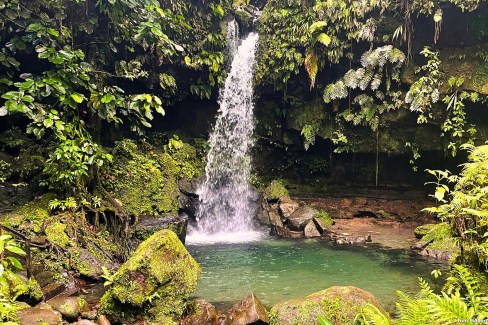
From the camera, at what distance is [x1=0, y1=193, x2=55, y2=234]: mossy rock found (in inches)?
250

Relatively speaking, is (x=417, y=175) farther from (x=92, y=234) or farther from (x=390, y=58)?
(x=92, y=234)

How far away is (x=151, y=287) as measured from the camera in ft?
15.2

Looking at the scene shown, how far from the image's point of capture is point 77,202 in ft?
24.3

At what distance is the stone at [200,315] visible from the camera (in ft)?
15.5

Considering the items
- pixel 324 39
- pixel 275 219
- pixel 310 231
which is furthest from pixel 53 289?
pixel 324 39

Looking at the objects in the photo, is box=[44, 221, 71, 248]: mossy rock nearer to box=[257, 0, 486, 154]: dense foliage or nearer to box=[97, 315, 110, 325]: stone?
box=[97, 315, 110, 325]: stone

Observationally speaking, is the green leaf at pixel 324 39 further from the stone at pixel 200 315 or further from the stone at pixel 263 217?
the stone at pixel 200 315

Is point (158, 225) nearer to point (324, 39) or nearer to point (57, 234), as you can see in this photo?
point (57, 234)

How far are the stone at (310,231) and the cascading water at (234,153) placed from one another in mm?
2083

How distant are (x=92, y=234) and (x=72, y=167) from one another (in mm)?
1438

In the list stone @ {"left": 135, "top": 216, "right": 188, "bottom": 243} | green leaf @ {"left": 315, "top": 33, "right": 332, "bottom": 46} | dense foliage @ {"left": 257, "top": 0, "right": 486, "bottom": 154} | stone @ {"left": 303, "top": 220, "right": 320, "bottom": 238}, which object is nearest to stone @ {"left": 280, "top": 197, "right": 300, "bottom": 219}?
stone @ {"left": 303, "top": 220, "right": 320, "bottom": 238}

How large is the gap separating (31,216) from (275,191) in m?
7.96

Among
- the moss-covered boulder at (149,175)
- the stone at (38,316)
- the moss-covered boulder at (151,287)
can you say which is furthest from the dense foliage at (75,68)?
the stone at (38,316)

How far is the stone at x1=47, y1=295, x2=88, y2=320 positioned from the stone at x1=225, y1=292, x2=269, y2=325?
6.55 feet
